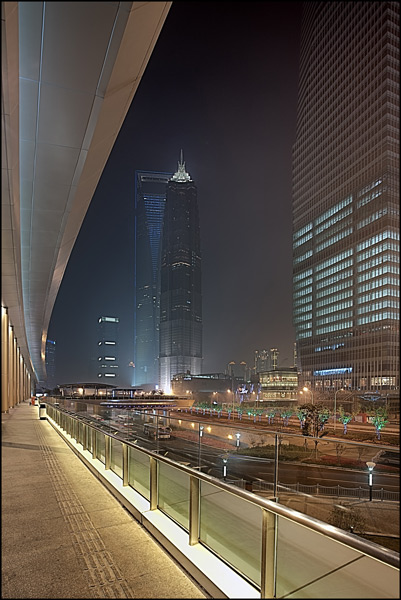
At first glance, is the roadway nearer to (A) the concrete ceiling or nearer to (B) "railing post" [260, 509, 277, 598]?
(B) "railing post" [260, 509, 277, 598]

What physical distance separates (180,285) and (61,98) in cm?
16527

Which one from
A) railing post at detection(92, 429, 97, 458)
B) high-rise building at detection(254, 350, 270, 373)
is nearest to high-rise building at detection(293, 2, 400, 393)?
railing post at detection(92, 429, 97, 458)

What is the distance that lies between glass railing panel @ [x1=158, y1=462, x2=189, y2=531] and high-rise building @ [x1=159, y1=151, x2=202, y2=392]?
140 meters

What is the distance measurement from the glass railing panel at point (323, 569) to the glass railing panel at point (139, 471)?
2.27 meters

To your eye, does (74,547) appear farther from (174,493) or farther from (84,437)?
(84,437)

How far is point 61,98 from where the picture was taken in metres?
3.28

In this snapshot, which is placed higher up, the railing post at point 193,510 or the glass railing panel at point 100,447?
the railing post at point 193,510

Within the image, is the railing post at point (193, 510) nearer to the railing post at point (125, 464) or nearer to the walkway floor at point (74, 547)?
the walkway floor at point (74, 547)

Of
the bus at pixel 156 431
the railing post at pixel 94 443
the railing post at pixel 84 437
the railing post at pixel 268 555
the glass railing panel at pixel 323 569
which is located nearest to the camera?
the glass railing panel at pixel 323 569

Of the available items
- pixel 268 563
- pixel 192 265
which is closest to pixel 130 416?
pixel 268 563

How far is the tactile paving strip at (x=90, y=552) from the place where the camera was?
2564 millimetres

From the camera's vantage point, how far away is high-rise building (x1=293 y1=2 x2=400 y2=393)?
63.7 metres

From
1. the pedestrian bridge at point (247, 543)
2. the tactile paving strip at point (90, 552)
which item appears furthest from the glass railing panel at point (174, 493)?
the tactile paving strip at point (90, 552)

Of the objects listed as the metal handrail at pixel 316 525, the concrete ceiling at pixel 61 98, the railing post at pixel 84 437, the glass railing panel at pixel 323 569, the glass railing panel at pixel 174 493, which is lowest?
the railing post at pixel 84 437
